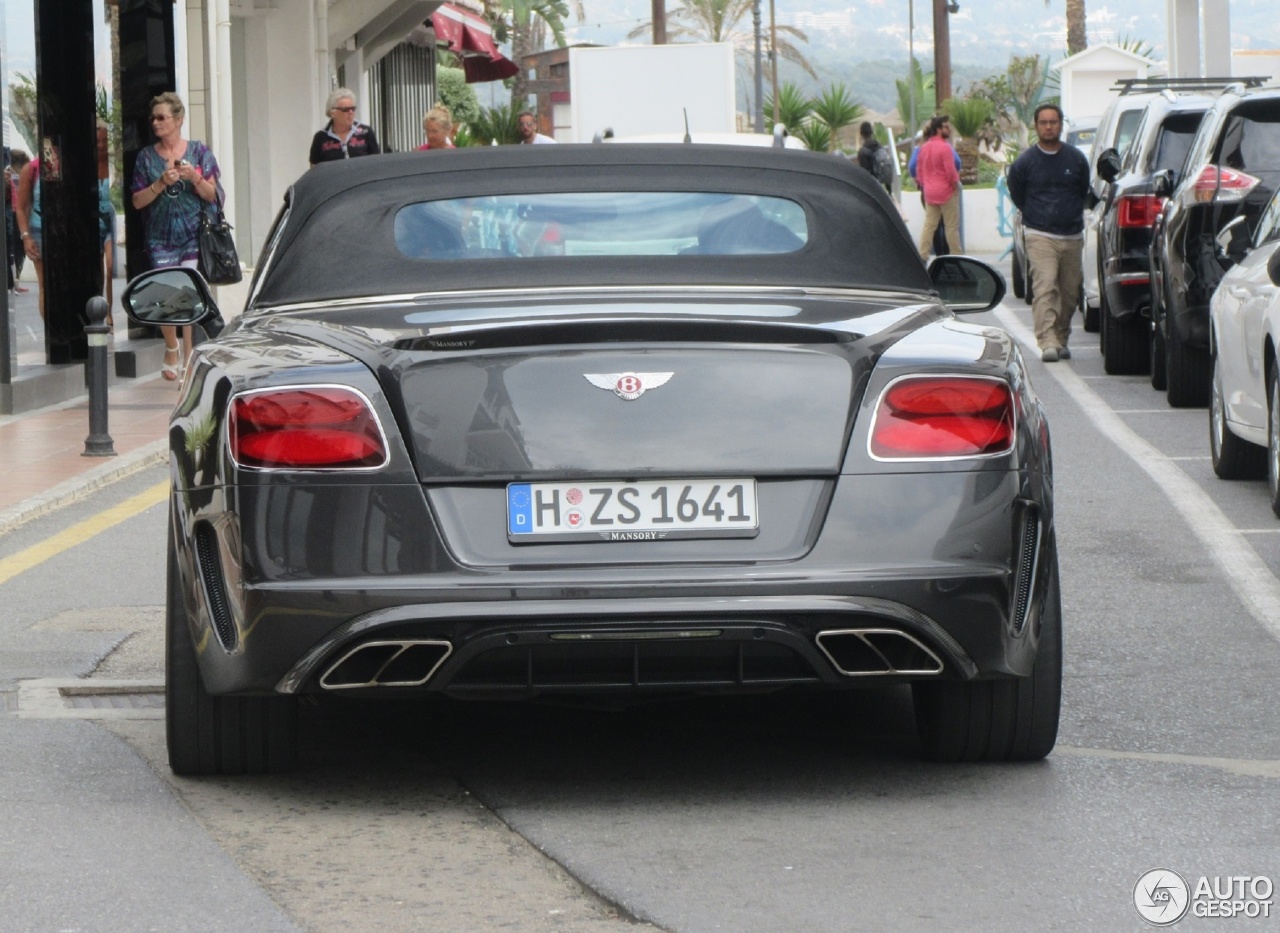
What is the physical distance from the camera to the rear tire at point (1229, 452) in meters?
10.8

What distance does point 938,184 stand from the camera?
91.7ft

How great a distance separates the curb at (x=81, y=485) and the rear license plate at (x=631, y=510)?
5686mm

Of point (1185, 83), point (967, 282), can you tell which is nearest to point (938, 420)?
point (967, 282)

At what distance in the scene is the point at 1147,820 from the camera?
16.0ft

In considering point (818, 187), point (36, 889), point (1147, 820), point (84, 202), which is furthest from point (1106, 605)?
point (84, 202)

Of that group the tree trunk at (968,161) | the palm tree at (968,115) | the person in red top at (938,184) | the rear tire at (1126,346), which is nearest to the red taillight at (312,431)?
the rear tire at (1126,346)

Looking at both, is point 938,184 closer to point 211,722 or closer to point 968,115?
point 968,115

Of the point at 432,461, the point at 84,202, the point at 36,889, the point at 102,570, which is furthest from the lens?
the point at 84,202

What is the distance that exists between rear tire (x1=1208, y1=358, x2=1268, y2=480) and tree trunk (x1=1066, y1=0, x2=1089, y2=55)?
66957mm

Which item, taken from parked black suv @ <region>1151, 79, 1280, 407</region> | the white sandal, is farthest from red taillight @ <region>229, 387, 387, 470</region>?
the white sandal

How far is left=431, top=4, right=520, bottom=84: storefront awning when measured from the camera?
3712 centimetres

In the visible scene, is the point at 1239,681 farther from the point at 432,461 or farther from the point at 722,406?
the point at 432,461

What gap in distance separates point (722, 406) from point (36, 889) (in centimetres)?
162

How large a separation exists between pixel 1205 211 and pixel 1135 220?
242 cm
